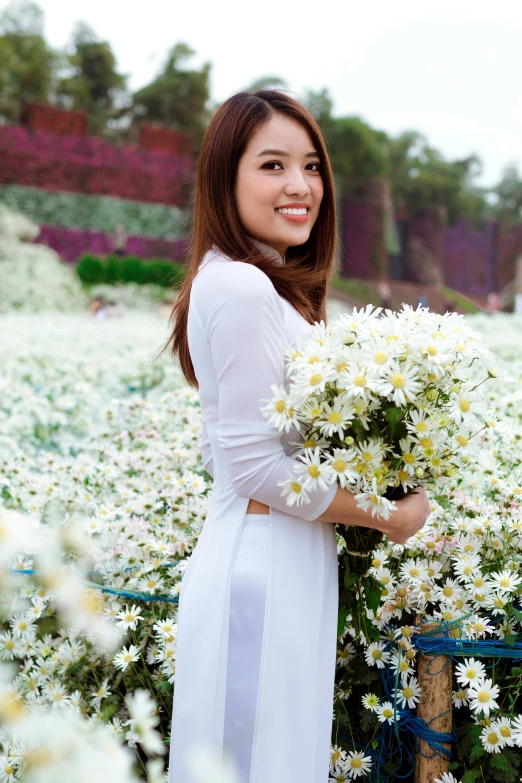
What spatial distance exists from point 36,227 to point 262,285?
1767cm

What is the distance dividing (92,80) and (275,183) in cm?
2956

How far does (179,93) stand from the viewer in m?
26.8

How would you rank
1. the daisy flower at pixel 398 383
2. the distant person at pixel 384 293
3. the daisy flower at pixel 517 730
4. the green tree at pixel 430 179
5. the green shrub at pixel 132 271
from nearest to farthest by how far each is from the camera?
the daisy flower at pixel 398 383 → the daisy flower at pixel 517 730 → the green shrub at pixel 132 271 → the distant person at pixel 384 293 → the green tree at pixel 430 179

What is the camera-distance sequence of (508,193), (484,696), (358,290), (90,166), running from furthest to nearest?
(508,193) → (358,290) → (90,166) → (484,696)

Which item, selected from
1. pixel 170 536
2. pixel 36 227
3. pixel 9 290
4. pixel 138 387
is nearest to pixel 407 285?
pixel 36 227

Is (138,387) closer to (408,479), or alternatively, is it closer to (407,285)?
(408,479)

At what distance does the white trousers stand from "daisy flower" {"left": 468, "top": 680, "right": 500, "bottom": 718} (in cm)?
72

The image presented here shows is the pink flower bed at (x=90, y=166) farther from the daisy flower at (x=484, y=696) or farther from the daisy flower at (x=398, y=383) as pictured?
the daisy flower at (x=398, y=383)

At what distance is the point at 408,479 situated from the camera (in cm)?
134

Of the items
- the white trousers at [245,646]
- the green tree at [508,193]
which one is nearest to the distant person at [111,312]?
the white trousers at [245,646]

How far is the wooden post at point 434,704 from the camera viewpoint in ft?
6.16

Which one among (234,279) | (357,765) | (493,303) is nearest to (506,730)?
(357,765)

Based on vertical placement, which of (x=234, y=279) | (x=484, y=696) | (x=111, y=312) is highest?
(x=234, y=279)

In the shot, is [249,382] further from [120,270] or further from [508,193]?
[508,193]
